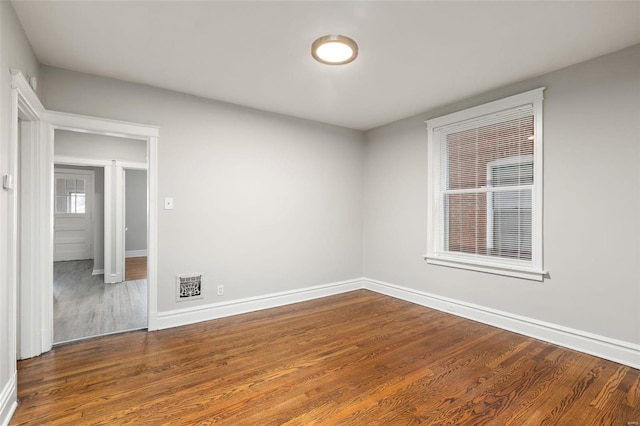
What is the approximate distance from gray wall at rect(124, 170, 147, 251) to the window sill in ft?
26.1

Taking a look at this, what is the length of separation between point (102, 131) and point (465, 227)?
162 inches

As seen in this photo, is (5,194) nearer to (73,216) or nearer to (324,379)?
(324,379)

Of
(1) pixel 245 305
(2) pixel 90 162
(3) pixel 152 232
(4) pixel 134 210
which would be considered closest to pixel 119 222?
(2) pixel 90 162

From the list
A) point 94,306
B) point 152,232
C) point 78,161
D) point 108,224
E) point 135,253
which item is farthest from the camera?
point 135,253

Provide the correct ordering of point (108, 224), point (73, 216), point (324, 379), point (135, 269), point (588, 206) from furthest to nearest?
point (73, 216) → point (135, 269) → point (108, 224) → point (588, 206) → point (324, 379)

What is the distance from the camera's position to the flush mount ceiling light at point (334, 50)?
233 cm

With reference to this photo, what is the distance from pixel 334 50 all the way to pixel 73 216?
852 cm

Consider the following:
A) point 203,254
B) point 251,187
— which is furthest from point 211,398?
point 251,187

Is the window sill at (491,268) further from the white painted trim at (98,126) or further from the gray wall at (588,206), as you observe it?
the white painted trim at (98,126)

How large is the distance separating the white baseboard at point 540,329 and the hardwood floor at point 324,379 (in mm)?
118

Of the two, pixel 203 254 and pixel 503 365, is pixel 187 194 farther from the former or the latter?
pixel 503 365

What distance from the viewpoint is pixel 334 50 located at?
8.11 feet

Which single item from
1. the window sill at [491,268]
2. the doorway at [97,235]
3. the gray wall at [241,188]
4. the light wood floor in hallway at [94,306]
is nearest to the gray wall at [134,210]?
the doorway at [97,235]

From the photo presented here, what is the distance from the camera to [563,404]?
6.59 ft
